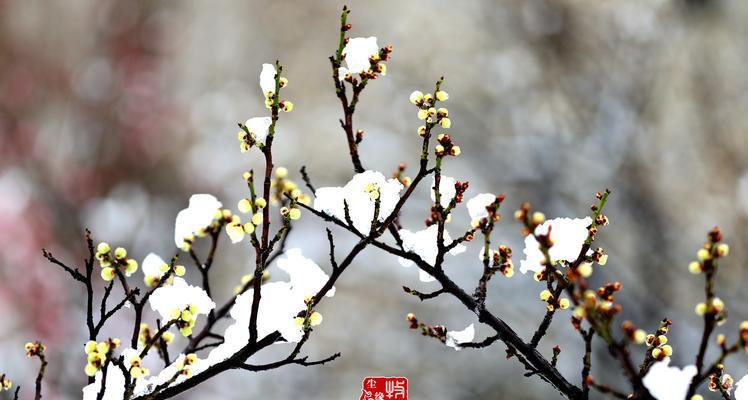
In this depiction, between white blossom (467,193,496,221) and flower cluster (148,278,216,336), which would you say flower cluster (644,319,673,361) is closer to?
white blossom (467,193,496,221)

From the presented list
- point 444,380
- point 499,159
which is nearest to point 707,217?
point 499,159

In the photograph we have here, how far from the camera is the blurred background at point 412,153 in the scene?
323 centimetres

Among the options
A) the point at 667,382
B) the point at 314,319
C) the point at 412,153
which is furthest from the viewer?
the point at 412,153

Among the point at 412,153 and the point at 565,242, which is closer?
the point at 565,242

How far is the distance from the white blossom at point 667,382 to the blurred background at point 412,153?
2413 mm

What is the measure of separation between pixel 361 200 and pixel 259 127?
19 centimetres

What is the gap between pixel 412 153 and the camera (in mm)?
3979

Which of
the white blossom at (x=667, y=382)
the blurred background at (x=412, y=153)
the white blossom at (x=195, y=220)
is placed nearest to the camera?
the white blossom at (x=667, y=382)

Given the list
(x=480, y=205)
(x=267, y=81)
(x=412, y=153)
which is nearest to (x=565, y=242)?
(x=480, y=205)

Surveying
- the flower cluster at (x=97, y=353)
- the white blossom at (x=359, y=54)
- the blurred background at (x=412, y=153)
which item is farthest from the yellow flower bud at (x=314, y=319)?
the blurred background at (x=412, y=153)

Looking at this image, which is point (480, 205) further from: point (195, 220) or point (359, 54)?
point (195, 220)

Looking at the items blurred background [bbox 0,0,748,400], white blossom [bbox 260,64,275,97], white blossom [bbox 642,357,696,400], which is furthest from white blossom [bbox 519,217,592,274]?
blurred background [bbox 0,0,748,400]

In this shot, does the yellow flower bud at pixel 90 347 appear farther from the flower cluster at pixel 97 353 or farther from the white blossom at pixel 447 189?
the white blossom at pixel 447 189

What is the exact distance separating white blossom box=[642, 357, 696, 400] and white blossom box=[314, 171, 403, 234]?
404 mm
